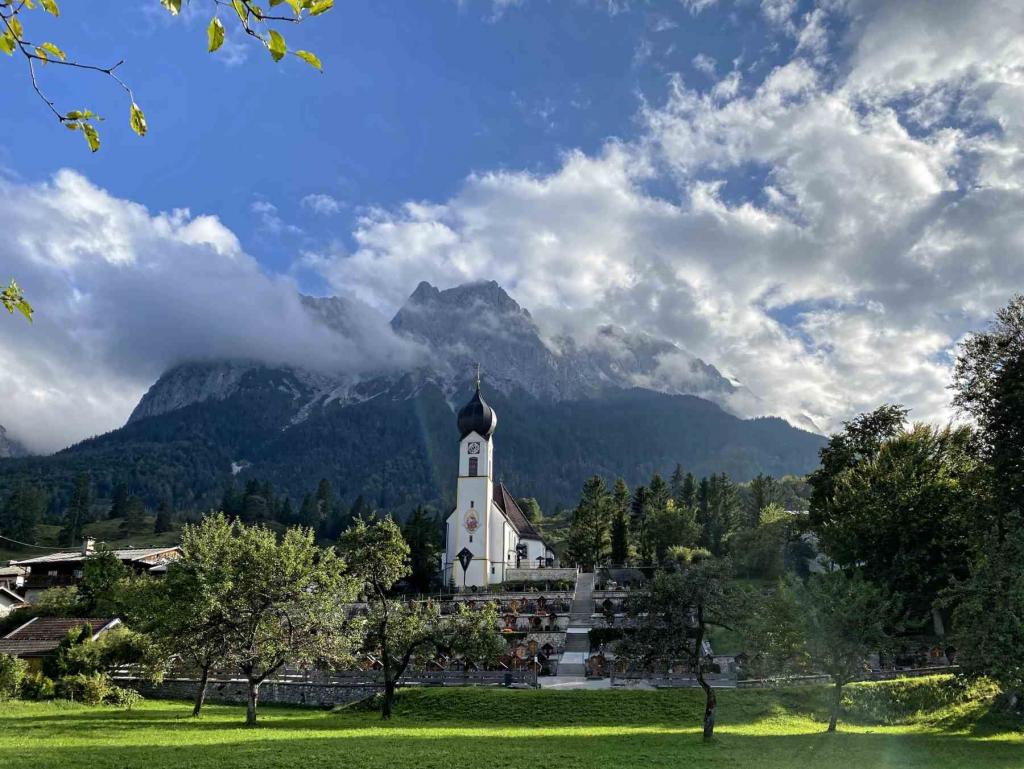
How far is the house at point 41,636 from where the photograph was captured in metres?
42.6

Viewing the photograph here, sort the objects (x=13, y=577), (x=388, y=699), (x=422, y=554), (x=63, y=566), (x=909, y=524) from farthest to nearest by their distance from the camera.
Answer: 1. (x=13, y=577)
2. (x=422, y=554)
3. (x=63, y=566)
4. (x=909, y=524)
5. (x=388, y=699)

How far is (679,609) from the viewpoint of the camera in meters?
27.6

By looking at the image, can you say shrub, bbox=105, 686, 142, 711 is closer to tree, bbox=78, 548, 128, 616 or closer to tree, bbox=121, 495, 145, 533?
tree, bbox=78, 548, 128, 616

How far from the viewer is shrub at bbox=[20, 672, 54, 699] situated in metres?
38.2

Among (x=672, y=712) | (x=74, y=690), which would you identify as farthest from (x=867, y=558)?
(x=74, y=690)

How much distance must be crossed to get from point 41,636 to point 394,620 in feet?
81.0

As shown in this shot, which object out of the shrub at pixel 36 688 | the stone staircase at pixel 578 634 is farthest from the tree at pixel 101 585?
the stone staircase at pixel 578 634

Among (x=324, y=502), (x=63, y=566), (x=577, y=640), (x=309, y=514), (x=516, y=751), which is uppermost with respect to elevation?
(x=324, y=502)

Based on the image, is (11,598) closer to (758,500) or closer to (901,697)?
(901,697)

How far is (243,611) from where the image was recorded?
3272 centimetres

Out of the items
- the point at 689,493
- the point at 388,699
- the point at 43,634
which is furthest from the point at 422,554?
the point at 388,699

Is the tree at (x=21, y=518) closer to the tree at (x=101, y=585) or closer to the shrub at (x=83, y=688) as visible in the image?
the tree at (x=101, y=585)

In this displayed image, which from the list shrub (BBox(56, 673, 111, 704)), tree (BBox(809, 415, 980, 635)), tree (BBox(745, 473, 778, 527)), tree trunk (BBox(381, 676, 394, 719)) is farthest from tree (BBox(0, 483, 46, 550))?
tree (BBox(809, 415, 980, 635))

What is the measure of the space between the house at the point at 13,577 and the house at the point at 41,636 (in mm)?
26892
